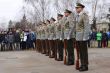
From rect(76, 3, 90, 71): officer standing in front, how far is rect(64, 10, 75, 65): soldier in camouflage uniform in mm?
1364

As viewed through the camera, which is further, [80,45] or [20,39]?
[20,39]

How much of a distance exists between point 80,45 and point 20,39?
17563 mm

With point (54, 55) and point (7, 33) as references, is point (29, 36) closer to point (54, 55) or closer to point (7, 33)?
point (7, 33)

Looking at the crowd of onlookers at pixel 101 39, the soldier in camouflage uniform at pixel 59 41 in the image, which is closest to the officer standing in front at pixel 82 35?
the soldier in camouflage uniform at pixel 59 41

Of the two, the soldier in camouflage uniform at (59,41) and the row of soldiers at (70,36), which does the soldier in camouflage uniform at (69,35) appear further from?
the soldier in camouflage uniform at (59,41)

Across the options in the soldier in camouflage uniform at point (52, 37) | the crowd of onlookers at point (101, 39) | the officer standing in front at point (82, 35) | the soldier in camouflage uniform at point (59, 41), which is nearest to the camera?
the officer standing in front at point (82, 35)

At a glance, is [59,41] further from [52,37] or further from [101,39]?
[101,39]

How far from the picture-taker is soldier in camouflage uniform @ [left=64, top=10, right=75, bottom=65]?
14578 millimetres

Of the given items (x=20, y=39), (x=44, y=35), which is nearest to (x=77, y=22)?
(x=44, y=35)

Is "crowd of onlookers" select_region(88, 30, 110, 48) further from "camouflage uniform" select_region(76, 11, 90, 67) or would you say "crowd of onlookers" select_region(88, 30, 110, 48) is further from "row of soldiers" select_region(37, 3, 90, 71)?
"camouflage uniform" select_region(76, 11, 90, 67)

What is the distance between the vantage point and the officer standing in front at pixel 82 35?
12.9 m

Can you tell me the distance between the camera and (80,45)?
42.8 ft

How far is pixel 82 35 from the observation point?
13.0 metres

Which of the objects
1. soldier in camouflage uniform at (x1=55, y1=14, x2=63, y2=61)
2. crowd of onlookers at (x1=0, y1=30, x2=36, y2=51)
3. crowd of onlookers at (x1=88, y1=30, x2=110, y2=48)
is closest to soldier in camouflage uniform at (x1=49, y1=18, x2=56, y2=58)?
soldier in camouflage uniform at (x1=55, y1=14, x2=63, y2=61)
